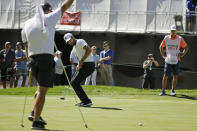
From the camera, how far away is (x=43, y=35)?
10.2m

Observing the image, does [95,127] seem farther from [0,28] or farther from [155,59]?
[0,28]

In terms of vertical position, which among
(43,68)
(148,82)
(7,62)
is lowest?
(148,82)

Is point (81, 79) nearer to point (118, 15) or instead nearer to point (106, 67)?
point (106, 67)

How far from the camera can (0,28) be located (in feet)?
103

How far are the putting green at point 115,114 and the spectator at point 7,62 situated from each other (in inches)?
259

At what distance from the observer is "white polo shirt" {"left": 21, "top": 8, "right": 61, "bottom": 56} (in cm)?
1028

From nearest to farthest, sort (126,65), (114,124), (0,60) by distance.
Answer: (114,124) → (0,60) → (126,65)

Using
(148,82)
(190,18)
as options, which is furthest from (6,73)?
(190,18)

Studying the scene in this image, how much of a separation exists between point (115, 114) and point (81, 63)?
2217 millimetres

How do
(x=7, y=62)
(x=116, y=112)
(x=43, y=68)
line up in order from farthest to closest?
(x=7, y=62), (x=116, y=112), (x=43, y=68)

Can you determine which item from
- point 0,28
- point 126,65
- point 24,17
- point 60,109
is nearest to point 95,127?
point 60,109

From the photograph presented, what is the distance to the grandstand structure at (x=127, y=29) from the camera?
2441 cm

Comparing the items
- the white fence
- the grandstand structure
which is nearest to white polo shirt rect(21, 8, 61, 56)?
the grandstand structure

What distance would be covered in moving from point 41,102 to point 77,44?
4542 millimetres
